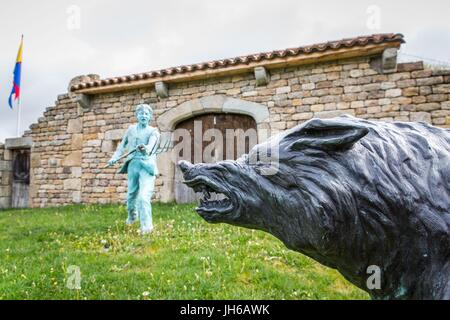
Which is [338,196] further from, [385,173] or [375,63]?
[375,63]

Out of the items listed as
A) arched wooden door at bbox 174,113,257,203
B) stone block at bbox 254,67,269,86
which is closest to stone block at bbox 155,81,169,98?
arched wooden door at bbox 174,113,257,203

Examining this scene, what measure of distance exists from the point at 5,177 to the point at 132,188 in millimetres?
7940

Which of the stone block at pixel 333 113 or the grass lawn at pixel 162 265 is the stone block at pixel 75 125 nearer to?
the grass lawn at pixel 162 265

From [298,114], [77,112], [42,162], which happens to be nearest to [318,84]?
[298,114]

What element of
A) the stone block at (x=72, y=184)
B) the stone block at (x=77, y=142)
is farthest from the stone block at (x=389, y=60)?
the stone block at (x=72, y=184)

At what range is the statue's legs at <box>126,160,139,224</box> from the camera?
670 centimetres

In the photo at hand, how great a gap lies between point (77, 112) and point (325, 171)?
11029 millimetres

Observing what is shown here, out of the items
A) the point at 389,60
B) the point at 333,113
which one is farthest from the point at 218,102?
the point at 389,60

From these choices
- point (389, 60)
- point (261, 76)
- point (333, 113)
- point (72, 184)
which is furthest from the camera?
point (72, 184)

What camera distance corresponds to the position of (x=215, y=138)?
9320 millimetres

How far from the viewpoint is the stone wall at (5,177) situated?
40.8 feet

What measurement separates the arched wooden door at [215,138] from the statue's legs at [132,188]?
7.72ft

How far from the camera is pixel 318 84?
26.6ft

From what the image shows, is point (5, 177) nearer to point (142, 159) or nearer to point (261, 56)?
point (142, 159)
